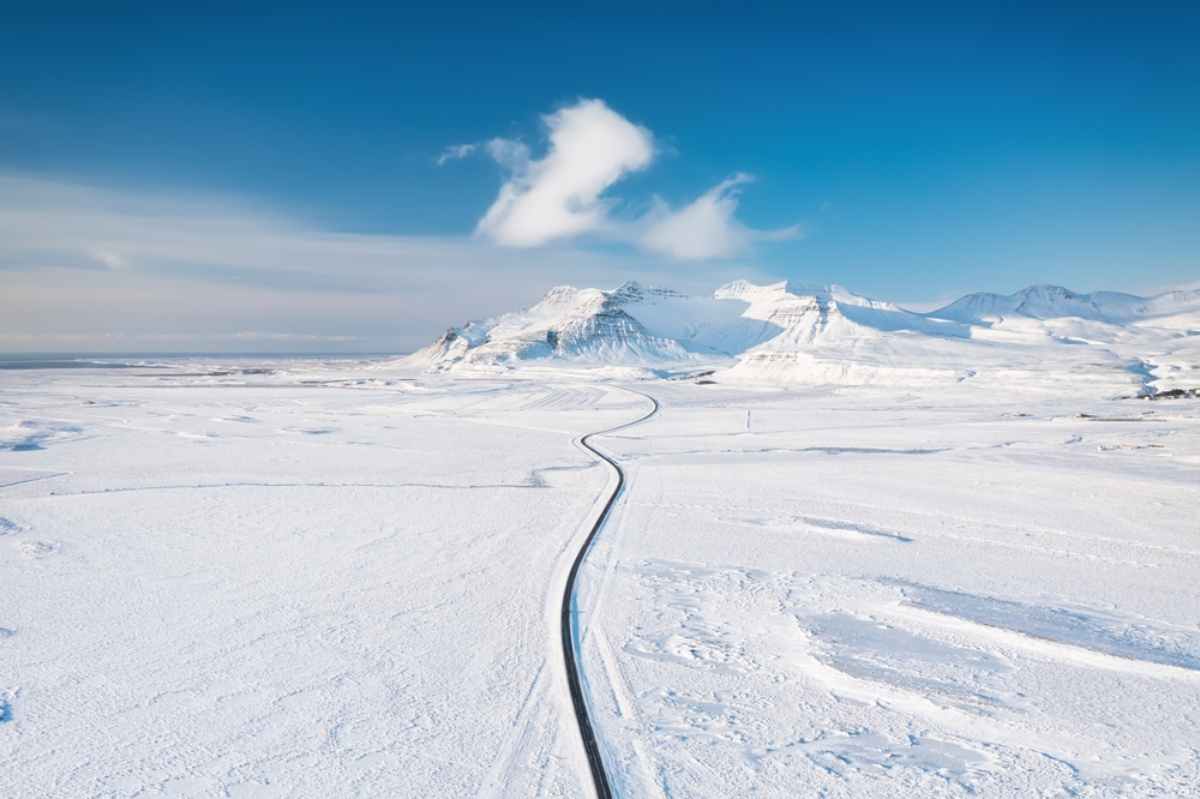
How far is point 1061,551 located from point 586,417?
33.8m

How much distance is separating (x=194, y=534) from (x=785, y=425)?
30.4 metres

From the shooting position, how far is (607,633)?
8438 millimetres

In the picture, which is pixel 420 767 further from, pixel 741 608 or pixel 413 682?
pixel 741 608

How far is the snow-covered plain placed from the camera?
225 inches

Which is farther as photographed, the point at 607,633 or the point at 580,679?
the point at 607,633

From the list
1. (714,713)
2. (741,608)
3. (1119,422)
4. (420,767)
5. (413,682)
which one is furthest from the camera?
(1119,422)

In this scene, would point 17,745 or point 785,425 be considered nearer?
point 17,745

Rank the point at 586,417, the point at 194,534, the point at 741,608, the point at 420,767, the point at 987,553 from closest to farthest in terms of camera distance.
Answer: the point at 420,767 → the point at 741,608 → the point at 987,553 → the point at 194,534 → the point at 586,417

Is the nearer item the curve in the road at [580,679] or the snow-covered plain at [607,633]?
the curve in the road at [580,679]

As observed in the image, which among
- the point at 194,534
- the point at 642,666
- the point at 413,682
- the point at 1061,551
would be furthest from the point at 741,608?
the point at 194,534

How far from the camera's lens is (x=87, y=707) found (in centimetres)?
657

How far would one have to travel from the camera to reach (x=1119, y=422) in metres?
36.3

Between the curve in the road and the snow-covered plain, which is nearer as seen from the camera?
the curve in the road

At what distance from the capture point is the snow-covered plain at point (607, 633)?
571 cm
